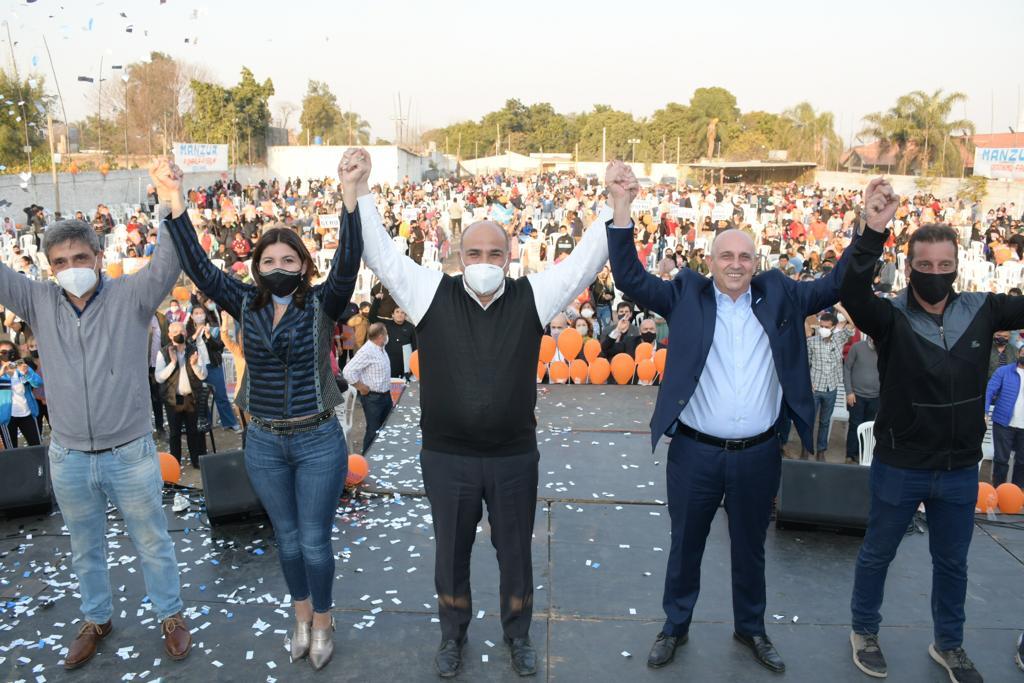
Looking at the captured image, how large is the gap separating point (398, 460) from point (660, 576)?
7.58 ft

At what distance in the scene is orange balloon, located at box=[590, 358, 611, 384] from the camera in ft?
27.7

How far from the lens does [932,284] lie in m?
2.95

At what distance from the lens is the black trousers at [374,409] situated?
697 cm

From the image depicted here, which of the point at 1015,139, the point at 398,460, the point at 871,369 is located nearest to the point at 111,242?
the point at 398,460

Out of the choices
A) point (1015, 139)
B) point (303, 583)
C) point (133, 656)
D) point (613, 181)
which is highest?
point (1015, 139)

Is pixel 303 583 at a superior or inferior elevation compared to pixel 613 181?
inferior

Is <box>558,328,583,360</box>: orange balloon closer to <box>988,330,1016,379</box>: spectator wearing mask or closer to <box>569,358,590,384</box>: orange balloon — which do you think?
<box>569,358,590,384</box>: orange balloon

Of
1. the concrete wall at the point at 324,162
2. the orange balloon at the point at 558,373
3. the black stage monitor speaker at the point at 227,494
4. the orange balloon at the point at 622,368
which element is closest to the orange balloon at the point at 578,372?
the orange balloon at the point at 558,373

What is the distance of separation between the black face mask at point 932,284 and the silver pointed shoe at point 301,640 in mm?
2784

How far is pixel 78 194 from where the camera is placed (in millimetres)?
24578

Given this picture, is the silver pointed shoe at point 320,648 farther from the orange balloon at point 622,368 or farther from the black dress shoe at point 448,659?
the orange balloon at point 622,368

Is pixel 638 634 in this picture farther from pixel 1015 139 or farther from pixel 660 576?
pixel 1015 139

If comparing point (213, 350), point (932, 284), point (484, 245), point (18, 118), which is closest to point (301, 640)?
point (484, 245)

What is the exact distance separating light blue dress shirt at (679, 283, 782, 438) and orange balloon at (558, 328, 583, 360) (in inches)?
220
